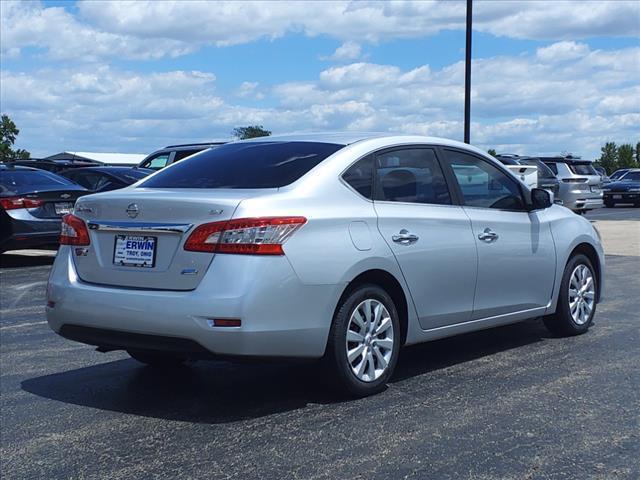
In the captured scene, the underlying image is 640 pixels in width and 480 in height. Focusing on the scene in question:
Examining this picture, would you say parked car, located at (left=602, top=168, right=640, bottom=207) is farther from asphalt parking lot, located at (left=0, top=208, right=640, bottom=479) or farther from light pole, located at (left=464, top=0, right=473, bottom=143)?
asphalt parking lot, located at (left=0, top=208, right=640, bottom=479)

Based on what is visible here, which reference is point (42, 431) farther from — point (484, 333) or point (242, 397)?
point (484, 333)

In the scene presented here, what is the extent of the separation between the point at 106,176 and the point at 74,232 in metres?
11.4

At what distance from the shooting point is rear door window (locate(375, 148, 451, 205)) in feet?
20.2

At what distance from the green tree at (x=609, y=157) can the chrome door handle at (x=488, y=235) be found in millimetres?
84739

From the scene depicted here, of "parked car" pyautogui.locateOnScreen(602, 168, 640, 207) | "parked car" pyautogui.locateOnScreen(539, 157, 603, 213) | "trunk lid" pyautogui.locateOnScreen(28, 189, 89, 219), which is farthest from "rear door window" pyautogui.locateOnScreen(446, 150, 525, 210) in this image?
"parked car" pyautogui.locateOnScreen(602, 168, 640, 207)

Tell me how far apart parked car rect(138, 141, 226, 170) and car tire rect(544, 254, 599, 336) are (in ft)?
34.0

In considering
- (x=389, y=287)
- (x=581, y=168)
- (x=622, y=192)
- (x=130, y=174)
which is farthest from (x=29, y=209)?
(x=622, y=192)

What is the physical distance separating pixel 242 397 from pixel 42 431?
1236 millimetres

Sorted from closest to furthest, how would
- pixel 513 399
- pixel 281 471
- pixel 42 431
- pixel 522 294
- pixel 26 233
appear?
pixel 281 471 → pixel 42 431 → pixel 513 399 → pixel 522 294 → pixel 26 233

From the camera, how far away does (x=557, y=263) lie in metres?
7.52

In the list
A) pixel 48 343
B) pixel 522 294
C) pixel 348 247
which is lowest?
pixel 48 343

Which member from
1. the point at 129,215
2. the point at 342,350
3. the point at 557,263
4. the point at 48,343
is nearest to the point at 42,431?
the point at 129,215

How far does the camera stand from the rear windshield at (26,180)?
14.2 m

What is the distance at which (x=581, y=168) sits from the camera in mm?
27703
